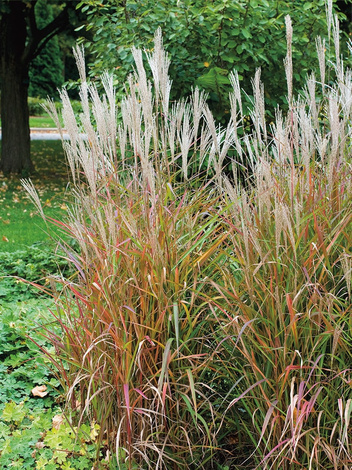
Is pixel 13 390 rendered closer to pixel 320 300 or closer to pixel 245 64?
pixel 320 300

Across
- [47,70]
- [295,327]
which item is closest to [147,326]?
[295,327]

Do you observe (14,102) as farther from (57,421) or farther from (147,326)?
(147,326)

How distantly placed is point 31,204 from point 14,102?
14.1ft

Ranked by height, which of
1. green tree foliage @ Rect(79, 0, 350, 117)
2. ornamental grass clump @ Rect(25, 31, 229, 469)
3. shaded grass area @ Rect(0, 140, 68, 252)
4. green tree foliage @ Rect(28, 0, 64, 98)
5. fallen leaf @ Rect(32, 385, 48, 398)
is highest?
green tree foliage @ Rect(28, 0, 64, 98)

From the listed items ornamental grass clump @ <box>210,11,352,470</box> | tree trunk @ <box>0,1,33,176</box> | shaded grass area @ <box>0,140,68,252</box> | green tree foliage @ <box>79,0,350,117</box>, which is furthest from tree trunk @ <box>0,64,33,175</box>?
ornamental grass clump @ <box>210,11,352,470</box>

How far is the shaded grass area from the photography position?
739 cm

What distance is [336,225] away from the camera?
2.53 metres

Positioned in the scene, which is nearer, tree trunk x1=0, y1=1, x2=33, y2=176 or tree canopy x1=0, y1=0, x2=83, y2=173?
tree canopy x1=0, y1=0, x2=83, y2=173

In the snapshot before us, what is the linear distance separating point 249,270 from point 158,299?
415 millimetres

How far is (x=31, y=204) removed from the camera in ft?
35.8

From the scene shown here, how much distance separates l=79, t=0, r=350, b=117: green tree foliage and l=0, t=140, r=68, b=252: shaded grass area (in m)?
1.83

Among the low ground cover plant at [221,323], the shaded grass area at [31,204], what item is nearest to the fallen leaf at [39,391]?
the low ground cover plant at [221,323]

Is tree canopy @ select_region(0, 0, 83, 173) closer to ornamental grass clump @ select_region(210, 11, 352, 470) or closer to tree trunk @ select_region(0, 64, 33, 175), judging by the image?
tree trunk @ select_region(0, 64, 33, 175)

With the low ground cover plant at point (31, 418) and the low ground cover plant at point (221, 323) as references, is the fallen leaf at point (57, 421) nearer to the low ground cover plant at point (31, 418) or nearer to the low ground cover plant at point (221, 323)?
the low ground cover plant at point (31, 418)
